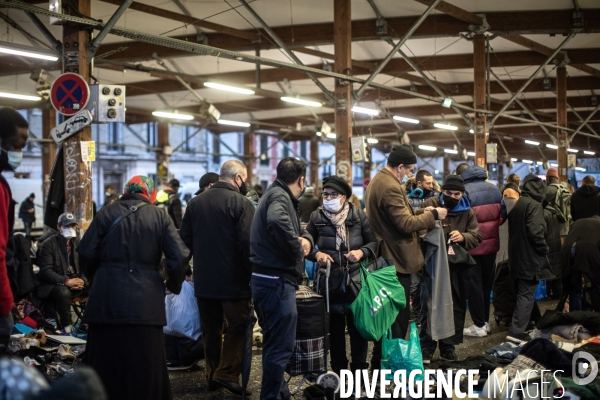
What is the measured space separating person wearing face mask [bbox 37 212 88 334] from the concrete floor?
2003 mm

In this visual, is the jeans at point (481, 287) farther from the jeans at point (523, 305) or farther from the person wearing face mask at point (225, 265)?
the person wearing face mask at point (225, 265)

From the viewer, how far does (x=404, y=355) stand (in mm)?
5113

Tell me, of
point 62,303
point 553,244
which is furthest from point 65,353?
point 553,244

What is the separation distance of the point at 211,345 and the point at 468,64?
1253 centimetres

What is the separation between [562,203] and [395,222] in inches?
231

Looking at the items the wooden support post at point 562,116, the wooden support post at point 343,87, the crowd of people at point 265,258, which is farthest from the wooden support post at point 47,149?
the wooden support post at point 562,116

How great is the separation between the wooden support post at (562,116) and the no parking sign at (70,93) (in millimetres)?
13670

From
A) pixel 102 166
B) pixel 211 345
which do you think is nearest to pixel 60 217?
pixel 211 345

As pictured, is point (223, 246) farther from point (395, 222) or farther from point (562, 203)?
point (562, 203)

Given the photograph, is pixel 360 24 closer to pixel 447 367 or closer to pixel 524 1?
pixel 524 1

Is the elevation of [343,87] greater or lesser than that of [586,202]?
greater

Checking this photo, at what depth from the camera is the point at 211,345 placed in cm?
538

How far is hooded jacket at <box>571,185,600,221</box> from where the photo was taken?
9.12 meters

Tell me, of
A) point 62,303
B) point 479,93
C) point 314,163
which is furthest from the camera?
point 314,163
